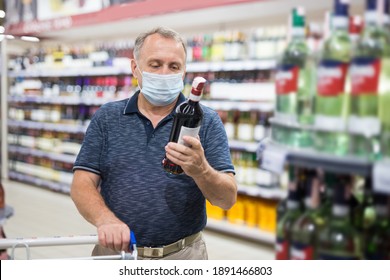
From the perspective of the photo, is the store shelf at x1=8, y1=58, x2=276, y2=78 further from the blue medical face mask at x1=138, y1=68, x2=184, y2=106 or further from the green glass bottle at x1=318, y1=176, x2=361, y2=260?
the green glass bottle at x1=318, y1=176, x2=361, y2=260

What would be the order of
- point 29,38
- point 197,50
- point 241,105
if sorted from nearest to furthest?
point 241,105, point 197,50, point 29,38

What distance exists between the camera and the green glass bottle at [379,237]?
1224mm

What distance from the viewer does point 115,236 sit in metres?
1.53

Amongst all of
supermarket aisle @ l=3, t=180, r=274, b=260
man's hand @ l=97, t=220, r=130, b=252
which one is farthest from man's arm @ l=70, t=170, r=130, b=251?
supermarket aisle @ l=3, t=180, r=274, b=260

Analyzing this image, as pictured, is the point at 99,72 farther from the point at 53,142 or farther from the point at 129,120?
the point at 129,120

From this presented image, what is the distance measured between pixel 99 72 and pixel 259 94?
8.17 feet

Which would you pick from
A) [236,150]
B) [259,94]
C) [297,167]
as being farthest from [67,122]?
[297,167]

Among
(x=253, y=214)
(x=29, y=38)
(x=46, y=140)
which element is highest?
(x=29, y=38)

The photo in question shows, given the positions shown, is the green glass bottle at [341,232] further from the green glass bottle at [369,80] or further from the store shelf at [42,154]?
the store shelf at [42,154]

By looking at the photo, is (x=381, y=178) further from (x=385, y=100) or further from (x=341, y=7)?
(x=341, y=7)

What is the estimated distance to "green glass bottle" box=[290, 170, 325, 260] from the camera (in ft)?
4.15

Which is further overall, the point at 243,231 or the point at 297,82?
the point at 243,231

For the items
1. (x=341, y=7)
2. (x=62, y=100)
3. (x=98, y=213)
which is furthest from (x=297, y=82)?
(x=62, y=100)

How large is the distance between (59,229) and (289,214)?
356 cm
